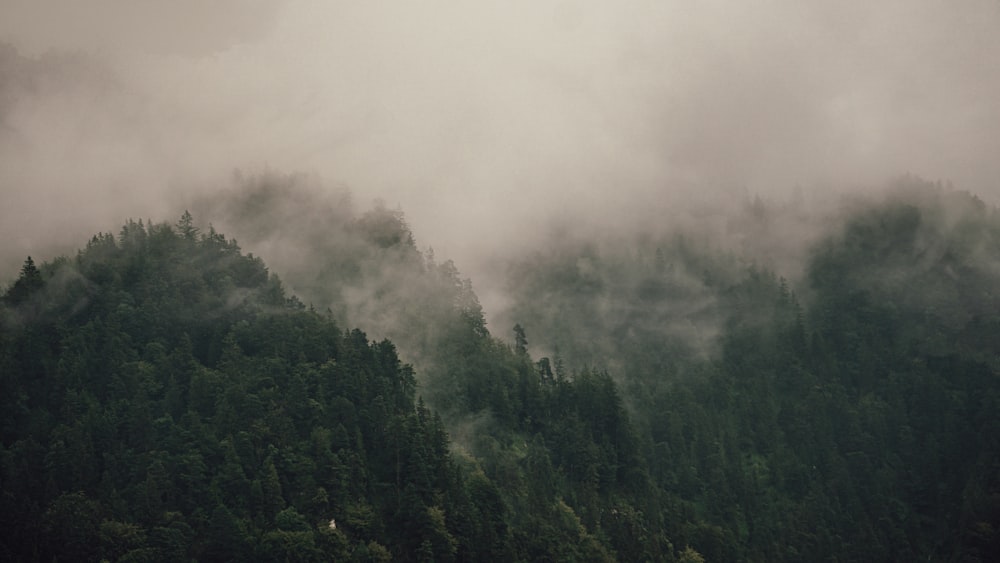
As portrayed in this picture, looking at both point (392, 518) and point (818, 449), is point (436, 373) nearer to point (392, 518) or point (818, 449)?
point (392, 518)

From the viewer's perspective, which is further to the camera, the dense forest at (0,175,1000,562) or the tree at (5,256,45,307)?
the tree at (5,256,45,307)

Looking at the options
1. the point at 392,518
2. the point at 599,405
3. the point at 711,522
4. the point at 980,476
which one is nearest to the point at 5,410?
the point at 392,518

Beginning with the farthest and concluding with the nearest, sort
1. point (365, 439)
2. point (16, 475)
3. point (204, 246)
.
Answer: point (204, 246)
point (365, 439)
point (16, 475)

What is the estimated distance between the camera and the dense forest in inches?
5236

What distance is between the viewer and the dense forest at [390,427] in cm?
13300

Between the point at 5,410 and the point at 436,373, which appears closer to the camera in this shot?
the point at 5,410

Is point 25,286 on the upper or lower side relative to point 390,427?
upper

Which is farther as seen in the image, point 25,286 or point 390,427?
point 25,286

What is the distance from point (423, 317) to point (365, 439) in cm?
3935

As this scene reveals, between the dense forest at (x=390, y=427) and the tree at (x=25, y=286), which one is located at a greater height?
the tree at (x=25, y=286)

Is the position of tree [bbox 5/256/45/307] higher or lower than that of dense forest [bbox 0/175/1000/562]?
higher

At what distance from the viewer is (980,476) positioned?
172 meters

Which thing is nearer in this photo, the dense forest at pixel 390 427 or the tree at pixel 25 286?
the dense forest at pixel 390 427

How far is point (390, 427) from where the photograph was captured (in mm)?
147250
